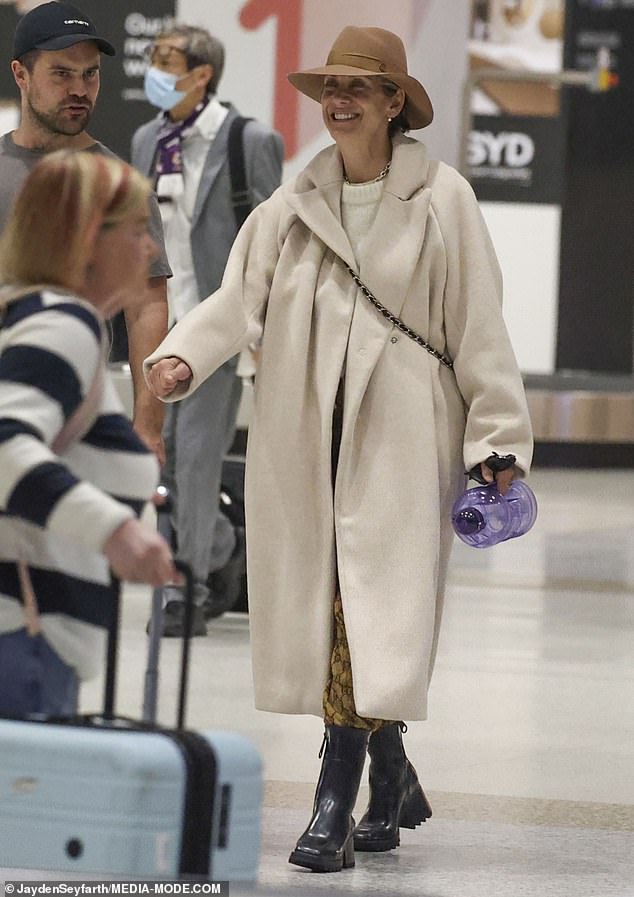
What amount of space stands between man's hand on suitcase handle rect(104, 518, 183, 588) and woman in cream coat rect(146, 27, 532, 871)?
172 cm

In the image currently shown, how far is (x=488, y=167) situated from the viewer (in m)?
20.0

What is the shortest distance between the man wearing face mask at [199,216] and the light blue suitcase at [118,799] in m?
4.72

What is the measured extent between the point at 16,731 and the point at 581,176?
18.7m

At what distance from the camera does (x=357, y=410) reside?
453cm

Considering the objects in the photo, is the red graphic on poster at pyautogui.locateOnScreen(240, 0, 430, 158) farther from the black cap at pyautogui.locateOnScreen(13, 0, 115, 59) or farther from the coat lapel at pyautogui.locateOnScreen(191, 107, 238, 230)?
the black cap at pyautogui.locateOnScreen(13, 0, 115, 59)

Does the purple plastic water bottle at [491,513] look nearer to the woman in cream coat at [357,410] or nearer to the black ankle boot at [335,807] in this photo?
the woman in cream coat at [357,410]

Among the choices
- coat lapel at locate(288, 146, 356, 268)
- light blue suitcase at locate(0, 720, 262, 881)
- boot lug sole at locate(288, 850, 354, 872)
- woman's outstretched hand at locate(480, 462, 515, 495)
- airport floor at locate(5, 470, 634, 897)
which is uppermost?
coat lapel at locate(288, 146, 356, 268)

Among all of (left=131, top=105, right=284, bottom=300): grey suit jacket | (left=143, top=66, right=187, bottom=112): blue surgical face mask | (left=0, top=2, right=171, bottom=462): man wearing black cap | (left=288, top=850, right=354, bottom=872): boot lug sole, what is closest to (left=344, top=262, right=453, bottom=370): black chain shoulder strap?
(left=0, top=2, right=171, bottom=462): man wearing black cap

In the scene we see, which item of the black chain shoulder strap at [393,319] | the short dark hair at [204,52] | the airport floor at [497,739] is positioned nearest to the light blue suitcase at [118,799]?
the airport floor at [497,739]

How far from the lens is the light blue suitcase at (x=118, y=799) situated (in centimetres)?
273

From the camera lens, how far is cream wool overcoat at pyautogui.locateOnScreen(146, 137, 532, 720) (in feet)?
14.9

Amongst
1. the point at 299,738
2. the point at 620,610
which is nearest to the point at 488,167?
the point at 620,610

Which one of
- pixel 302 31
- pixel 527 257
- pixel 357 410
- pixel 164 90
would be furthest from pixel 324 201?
pixel 527 257

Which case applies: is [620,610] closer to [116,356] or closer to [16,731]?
[116,356]
